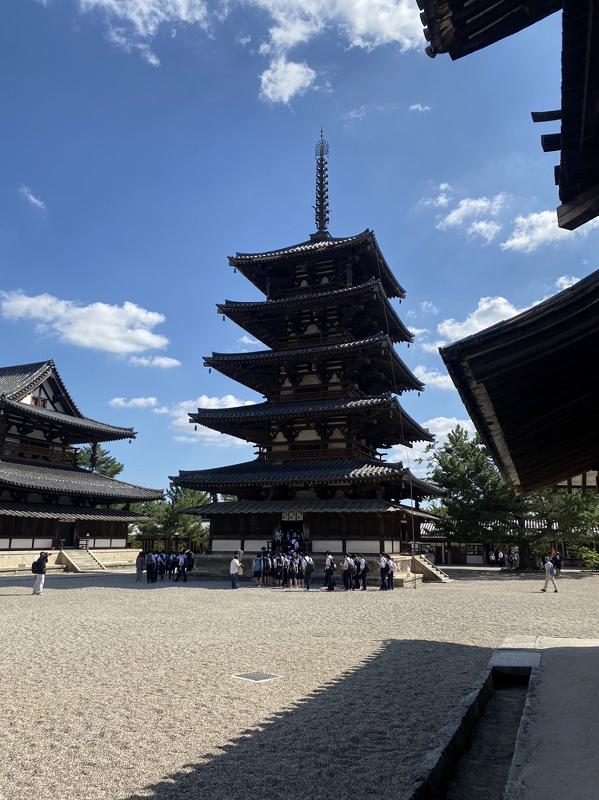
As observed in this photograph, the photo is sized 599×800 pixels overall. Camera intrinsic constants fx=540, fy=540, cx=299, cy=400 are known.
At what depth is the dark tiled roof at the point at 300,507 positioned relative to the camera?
25266mm

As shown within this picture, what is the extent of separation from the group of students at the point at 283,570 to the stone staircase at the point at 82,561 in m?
14.3

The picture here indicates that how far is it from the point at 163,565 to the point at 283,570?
25.0ft

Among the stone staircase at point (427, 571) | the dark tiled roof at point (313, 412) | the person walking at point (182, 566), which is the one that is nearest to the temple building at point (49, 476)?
the person walking at point (182, 566)

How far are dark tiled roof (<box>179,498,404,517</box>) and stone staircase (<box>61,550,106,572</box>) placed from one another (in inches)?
413

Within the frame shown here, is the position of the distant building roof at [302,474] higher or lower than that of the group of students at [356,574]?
higher

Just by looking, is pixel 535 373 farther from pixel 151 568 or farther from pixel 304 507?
pixel 151 568

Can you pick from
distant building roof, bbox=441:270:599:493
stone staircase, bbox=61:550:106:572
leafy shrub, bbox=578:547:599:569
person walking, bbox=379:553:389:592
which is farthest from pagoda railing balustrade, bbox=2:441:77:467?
leafy shrub, bbox=578:547:599:569

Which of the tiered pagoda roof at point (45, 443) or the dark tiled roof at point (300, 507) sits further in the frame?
the tiered pagoda roof at point (45, 443)

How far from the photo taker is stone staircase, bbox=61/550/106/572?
32938 mm

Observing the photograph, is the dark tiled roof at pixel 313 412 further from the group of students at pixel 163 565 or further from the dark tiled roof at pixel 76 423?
the dark tiled roof at pixel 76 423

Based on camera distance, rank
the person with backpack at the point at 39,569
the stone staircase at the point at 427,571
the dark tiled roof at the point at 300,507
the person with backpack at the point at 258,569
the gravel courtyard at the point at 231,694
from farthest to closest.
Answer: the stone staircase at the point at 427,571
the dark tiled roof at the point at 300,507
the person with backpack at the point at 258,569
the person with backpack at the point at 39,569
the gravel courtyard at the point at 231,694

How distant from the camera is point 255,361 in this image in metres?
30.1

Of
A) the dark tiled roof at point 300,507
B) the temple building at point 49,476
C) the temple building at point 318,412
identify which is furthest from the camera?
the temple building at point 49,476

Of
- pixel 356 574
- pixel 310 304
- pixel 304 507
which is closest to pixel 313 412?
pixel 304 507
